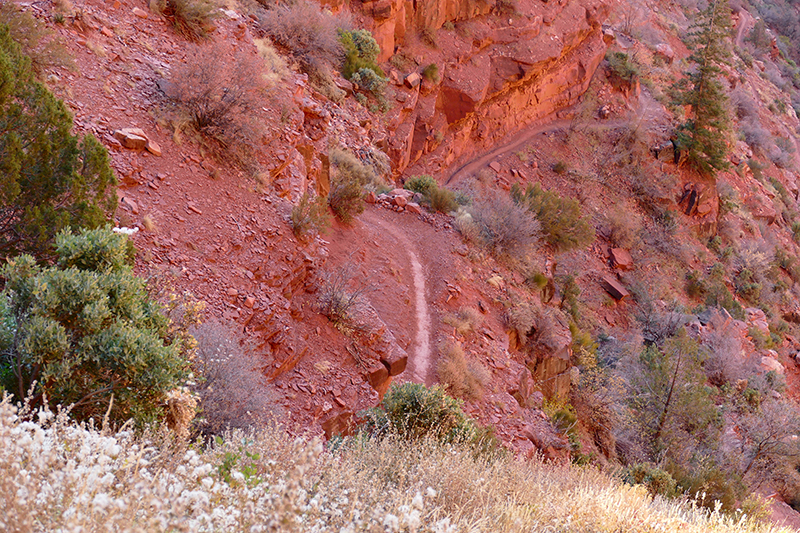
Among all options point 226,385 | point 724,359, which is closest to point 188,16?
point 226,385

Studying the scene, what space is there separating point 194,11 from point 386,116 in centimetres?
739

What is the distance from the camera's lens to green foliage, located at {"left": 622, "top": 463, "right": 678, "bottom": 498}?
885 centimetres

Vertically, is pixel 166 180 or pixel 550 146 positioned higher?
pixel 550 146

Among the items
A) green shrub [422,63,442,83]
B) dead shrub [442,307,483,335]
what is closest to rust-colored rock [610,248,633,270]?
green shrub [422,63,442,83]

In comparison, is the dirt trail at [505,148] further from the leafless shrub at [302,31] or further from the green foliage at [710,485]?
the green foliage at [710,485]

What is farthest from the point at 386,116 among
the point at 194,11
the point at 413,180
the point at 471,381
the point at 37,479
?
the point at 37,479

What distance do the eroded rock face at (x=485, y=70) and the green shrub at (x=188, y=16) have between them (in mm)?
7266

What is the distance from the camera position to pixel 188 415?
4770 mm

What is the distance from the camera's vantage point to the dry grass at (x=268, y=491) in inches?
92.3

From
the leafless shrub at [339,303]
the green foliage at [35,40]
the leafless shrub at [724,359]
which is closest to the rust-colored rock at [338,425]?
the leafless shrub at [339,303]

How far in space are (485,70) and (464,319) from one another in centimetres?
1365

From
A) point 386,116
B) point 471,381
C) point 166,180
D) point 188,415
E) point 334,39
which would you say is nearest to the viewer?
point 188,415

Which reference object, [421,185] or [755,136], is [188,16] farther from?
[755,136]

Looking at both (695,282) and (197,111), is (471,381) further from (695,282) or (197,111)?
(695,282)
